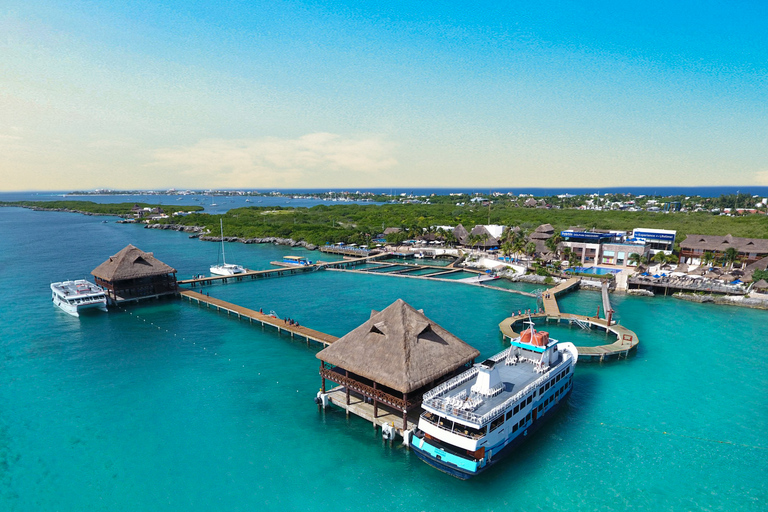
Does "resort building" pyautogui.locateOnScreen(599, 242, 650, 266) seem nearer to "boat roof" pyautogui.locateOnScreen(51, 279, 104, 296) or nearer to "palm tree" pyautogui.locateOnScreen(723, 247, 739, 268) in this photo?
"palm tree" pyautogui.locateOnScreen(723, 247, 739, 268)

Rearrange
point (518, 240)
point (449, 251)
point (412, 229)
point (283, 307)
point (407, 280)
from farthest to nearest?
1. point (412, 229)
2. point (449, 251)
3. point (518, 240)
4. point (407, 280)
5. point (283, 307)

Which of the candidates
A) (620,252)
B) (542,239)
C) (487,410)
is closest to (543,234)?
(542,239)

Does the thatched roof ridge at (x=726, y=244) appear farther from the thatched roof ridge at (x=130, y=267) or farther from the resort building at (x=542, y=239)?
the thatched roof ridge at (x=130, y=267)

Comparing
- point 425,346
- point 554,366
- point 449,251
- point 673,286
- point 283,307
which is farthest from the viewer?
point 449,251

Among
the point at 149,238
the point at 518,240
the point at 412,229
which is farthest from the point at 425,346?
the point at 149,238

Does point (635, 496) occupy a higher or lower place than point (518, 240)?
lower

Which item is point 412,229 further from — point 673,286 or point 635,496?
point 635,496

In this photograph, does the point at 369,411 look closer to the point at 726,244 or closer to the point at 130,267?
the point at 130,267

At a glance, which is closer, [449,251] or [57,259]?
[57,259]
